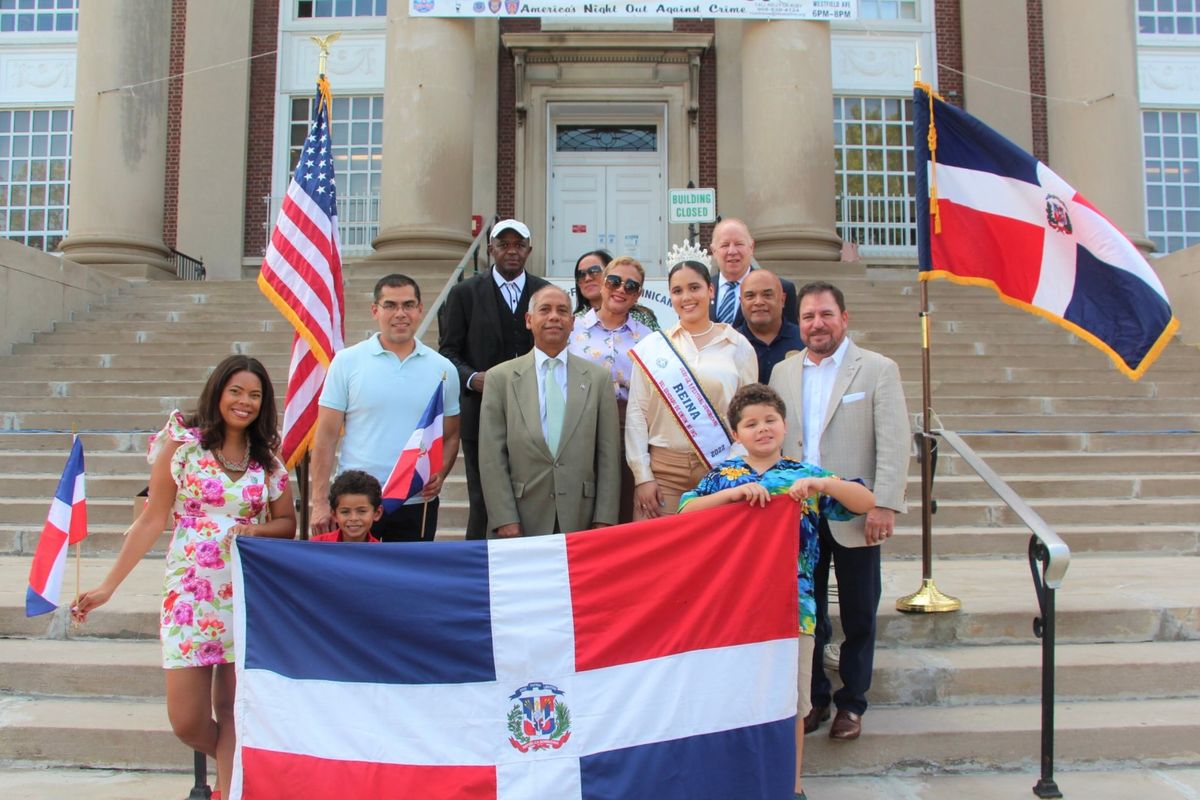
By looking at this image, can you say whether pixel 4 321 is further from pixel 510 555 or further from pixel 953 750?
pixel 953 750

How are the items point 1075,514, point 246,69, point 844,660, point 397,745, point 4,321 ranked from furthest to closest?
point 246,69, point 4,321, point 1075,514, point 844,660, point 397,745

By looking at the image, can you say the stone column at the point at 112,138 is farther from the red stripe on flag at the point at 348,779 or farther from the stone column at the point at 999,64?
the stone column at the point at 999,64

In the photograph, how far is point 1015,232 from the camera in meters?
4.99

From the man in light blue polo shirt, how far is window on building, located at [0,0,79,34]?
17217mm

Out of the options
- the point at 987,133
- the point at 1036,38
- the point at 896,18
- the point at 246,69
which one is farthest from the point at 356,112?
the point at 987,133

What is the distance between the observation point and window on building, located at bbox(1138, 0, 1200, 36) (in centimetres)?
1703

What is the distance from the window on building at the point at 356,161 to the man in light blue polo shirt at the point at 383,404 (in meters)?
13.3

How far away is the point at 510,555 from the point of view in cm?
340

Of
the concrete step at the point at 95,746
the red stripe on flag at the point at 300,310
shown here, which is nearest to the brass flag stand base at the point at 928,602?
the red stripe on flag at the point at 300,310

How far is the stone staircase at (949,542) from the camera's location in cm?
408

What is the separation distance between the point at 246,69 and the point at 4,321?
28.2ft

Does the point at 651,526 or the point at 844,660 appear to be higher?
the point at 651,526

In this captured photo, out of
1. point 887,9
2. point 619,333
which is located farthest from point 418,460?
point 887,9

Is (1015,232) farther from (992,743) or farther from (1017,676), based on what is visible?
(992,743)
